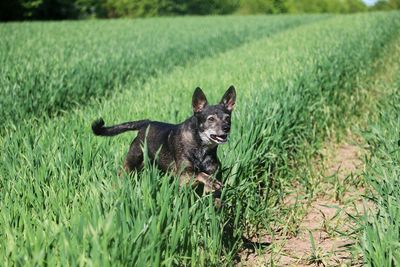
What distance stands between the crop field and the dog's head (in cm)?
44

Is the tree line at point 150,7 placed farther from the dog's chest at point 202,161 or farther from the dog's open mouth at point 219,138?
the dog's open mouth at point 219,138

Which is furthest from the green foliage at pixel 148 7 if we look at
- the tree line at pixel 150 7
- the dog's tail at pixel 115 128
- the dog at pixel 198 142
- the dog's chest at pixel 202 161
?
the dog's chest at pixel 202 161

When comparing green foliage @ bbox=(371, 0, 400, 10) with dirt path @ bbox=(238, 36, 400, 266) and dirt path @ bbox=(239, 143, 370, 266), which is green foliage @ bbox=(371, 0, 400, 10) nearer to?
dirt path @ bbox=(238, 36, 400, 266)

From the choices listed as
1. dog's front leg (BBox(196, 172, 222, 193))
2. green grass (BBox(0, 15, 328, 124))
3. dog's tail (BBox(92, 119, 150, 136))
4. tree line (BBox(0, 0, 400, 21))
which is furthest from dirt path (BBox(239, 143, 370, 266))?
tree line (BBox(0, 0, 400, 21))

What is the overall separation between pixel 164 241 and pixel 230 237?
1.33 m

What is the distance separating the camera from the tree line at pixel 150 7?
158ft

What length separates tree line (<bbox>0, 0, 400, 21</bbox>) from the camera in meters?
48.0

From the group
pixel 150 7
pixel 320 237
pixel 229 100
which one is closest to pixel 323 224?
pixel 320 237

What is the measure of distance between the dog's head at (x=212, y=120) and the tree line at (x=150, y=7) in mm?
46283

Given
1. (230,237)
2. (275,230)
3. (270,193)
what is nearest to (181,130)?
(230,237)

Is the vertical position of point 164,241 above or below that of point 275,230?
above

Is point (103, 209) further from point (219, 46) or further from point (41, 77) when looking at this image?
point (219, 46)

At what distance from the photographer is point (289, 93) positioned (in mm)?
7344

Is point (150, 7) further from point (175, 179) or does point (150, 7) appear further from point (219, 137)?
point (175, 179)
